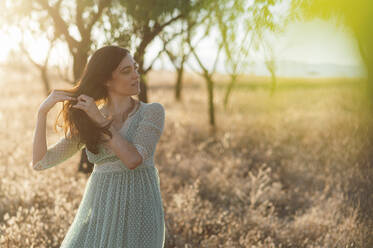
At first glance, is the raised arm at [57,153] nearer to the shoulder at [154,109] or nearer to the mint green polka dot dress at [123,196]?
the mint green polka dot dress at [123,196]

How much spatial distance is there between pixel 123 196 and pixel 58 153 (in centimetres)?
61

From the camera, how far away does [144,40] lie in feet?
22.7

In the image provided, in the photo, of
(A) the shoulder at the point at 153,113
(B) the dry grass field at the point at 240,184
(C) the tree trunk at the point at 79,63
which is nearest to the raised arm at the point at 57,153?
(A) the shoulder at the point at 153,113

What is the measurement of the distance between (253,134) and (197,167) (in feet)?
11.2

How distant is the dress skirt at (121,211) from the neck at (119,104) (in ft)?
1.38

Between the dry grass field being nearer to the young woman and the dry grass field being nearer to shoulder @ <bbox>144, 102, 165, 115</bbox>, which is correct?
the young woman

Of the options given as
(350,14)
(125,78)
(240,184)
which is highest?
(350,14)

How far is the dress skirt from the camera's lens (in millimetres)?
2607

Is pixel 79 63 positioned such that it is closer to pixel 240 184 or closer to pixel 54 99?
pixel 240 184

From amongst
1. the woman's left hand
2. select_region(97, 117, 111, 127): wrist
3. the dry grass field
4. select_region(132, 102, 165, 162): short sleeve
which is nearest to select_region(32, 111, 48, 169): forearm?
the woman's left hand

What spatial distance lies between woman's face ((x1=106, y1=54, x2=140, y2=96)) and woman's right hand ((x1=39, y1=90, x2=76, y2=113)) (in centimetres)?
33

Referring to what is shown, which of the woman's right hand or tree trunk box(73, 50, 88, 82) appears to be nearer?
the woman's right hand

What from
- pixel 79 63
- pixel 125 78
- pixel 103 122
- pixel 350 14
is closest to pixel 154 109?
pixel 125 78

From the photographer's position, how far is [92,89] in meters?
2.67
